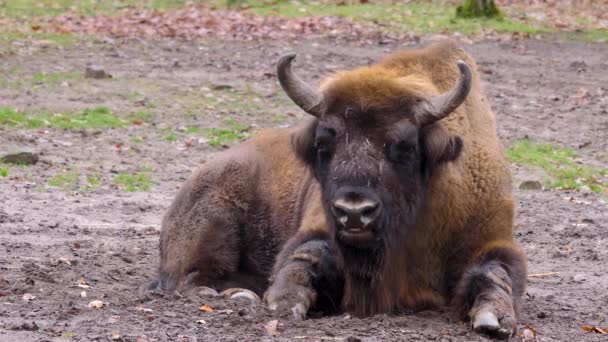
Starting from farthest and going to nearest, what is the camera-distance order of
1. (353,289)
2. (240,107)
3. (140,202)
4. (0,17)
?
1. (0,17)
2. (240,107)
3. (140,202)
4. (353,289)

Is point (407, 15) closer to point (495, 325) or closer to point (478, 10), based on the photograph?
point (478, 10)

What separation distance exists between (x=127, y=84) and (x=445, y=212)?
34.0ft

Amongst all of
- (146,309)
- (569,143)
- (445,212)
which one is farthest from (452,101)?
(569,143)

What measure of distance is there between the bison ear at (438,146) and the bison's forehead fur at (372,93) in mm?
222

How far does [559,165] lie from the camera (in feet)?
42.0

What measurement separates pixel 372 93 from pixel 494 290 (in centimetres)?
140

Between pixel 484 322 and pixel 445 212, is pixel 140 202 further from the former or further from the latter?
pixel 484 322

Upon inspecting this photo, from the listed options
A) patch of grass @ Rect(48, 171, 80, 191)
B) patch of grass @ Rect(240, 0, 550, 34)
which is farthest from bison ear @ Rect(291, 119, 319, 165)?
patch of grass @ Rect(240, 0, 550, 34)

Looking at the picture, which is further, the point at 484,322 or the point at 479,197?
the point at 479,197

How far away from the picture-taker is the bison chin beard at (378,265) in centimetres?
636

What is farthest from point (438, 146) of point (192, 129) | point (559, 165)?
point (192, 129)

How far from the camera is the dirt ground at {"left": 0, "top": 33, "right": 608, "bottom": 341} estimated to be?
20.6 feet

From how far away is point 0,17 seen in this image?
77.9 feet

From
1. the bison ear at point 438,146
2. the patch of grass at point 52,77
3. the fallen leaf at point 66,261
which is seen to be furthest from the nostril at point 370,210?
the patch of grass at point 52,77
